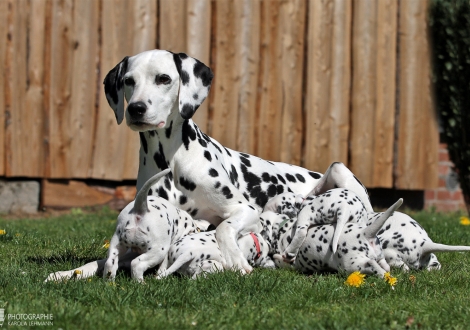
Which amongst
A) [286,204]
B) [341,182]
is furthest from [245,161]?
[341,182]

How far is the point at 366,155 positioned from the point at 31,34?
4788mm

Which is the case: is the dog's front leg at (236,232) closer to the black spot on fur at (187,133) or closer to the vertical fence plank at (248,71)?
the black spot on fur at (187,133)

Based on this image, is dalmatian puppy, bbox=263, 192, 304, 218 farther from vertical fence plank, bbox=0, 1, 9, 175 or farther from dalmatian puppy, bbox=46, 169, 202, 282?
vertical fence plank, bbox=0, 1, 9, 175

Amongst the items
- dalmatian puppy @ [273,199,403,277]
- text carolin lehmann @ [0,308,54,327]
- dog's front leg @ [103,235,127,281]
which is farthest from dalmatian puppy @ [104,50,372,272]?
text carolin lehmann @ [0,308,54,327]

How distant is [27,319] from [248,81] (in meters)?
6.62

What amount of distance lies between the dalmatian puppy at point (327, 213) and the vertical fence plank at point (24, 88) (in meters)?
4.71

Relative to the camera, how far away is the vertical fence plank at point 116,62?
9.55m

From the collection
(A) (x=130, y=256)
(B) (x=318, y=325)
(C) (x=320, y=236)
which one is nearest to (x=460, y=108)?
(C) (x=320, y=236)

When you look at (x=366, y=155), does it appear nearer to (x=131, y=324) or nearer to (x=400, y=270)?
(x=400, y=270)

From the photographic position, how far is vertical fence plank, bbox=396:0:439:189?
1052 cm

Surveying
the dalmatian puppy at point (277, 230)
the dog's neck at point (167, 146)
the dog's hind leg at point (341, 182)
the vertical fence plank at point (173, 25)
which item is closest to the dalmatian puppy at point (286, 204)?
the dalmatian puppy at point (277, 230)

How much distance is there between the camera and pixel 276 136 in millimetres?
10094

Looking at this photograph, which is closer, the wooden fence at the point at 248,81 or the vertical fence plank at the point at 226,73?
the wooden fence at the point at 248,81

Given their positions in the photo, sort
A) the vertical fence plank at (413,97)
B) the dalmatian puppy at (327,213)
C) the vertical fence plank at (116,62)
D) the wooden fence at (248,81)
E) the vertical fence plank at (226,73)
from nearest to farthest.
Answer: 1. the dalmatian puppy at (327,213)
2. the wooden fence at (248,81)
3. the vertical fence plank at (116,62)
4. the vertical fence plank at (226,73)
5. the vertical fence plank at (413,97)
